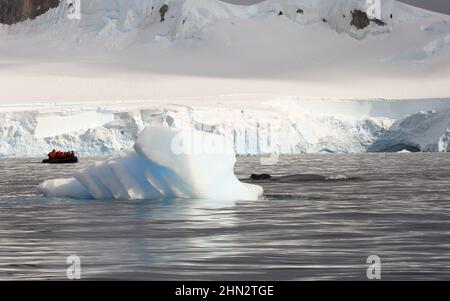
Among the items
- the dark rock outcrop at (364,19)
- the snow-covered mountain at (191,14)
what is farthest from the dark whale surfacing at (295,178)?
the dark rock outcrop at (364,19)

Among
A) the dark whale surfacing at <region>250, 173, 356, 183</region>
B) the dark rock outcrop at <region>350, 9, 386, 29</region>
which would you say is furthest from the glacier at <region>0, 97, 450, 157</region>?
the dark rock outcrop at <region>350, 9, 386, 29</region>

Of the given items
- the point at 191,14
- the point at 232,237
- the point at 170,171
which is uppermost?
the point at 191,14

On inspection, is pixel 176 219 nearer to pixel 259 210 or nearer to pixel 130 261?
pixel 259 210

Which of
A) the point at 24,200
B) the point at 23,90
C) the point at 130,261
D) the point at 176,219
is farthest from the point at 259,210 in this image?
the point at 23,90

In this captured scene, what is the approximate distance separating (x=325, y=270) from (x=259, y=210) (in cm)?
1111

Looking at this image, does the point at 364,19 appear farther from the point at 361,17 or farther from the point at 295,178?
the point at 295,178

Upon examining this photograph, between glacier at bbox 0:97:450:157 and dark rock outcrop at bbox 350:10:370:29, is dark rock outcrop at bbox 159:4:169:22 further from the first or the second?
glacier at bbox 0:97:450:157

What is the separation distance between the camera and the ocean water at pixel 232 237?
14344 mm

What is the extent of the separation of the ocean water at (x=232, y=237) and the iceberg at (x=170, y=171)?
651 mm

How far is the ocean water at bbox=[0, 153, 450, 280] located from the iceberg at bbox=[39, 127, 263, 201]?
2.13 ft

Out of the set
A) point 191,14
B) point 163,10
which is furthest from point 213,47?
point 191,14

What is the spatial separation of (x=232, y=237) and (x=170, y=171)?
807 cm

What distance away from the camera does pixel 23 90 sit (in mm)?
188125

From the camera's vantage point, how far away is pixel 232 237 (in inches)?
749
